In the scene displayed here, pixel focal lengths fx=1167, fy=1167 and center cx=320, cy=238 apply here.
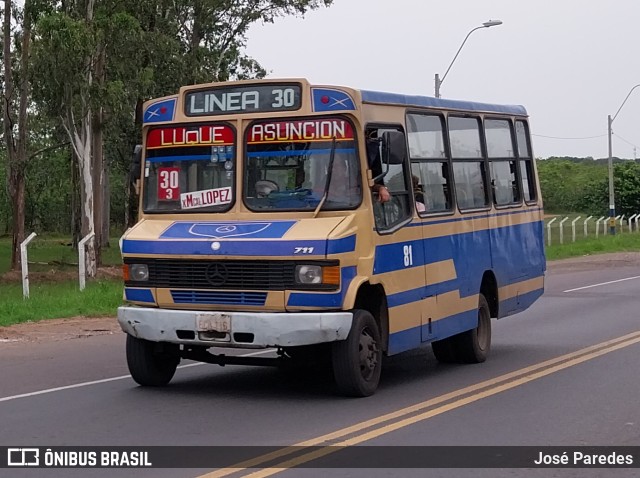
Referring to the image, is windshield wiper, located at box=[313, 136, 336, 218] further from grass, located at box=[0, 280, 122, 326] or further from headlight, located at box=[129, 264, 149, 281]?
grass, located at box=[0, 280, 122, 326]

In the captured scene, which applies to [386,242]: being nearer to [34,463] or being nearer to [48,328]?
[34,463]

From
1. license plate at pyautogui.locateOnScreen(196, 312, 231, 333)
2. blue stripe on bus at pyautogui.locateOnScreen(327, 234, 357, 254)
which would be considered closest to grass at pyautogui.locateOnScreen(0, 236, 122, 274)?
license plate at pyautogui.locateOnScreen(196, 312, 231, 333)

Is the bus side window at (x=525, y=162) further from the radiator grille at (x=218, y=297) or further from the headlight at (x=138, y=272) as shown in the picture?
the headlight at (x=138, y=272)

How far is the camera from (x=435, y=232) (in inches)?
451

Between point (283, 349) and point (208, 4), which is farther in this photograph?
point (208, 4)

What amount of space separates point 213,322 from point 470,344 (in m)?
3.82

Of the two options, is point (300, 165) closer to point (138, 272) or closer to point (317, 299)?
point (317, 299)

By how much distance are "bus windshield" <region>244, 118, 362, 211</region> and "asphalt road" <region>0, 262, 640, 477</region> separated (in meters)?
1.74

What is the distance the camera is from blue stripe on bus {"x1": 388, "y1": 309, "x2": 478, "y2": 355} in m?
10.6

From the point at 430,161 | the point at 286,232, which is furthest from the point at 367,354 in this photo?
the point at 430,161

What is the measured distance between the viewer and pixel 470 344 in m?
12.6

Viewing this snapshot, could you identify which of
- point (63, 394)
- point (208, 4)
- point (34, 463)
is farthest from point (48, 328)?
point (208, 4)

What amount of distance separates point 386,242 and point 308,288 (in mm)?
1098

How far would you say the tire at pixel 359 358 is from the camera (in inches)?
386
